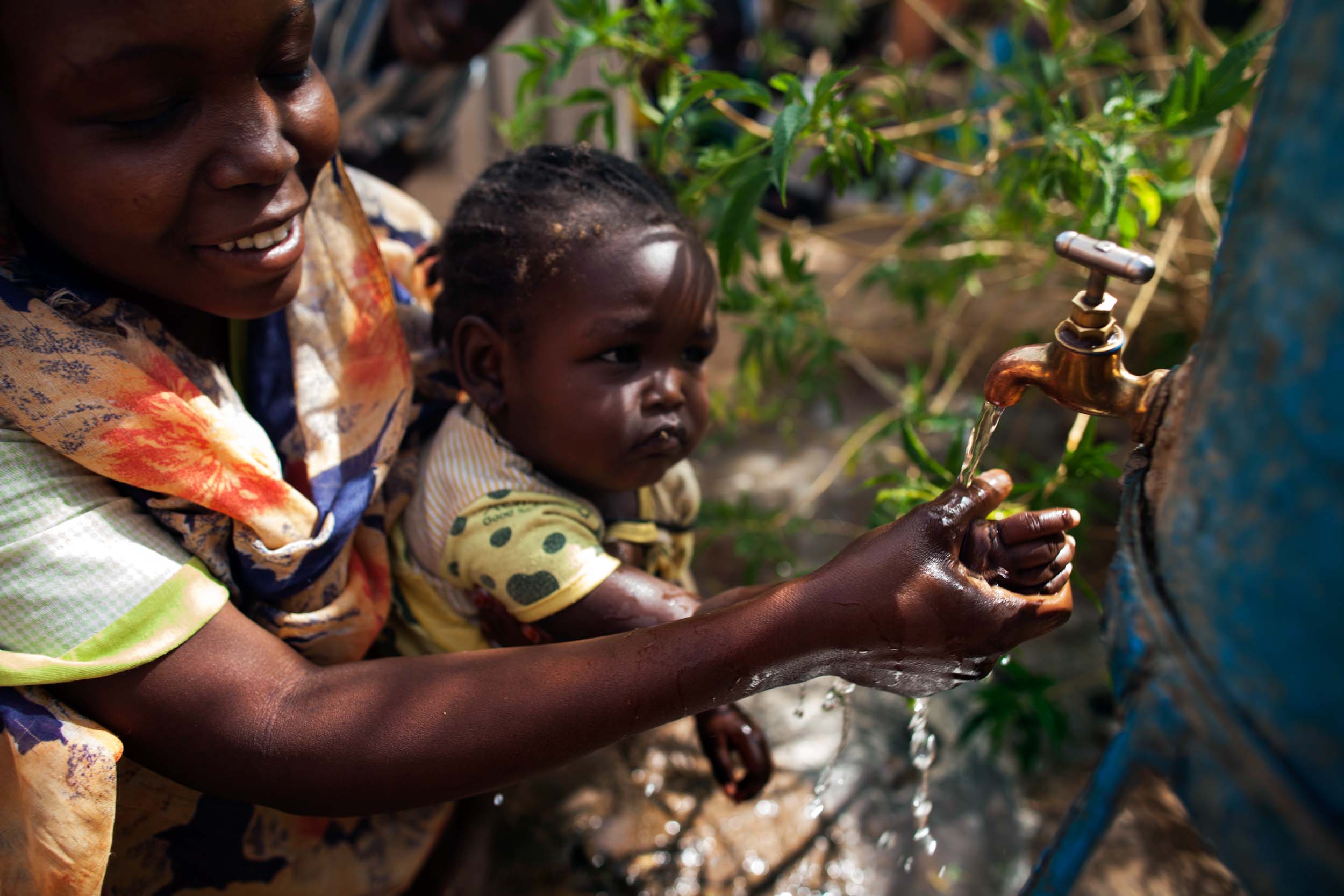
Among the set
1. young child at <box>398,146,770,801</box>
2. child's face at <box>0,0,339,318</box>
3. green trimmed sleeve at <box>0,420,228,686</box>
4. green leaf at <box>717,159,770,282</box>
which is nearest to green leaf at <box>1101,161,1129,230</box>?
green leaf at <box>717,159,770,282</box>

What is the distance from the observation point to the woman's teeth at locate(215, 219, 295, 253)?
1124mm

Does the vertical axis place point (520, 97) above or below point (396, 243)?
above

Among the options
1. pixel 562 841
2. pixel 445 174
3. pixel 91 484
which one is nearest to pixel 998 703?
pixel 562 841

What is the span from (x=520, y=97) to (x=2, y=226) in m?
1.07

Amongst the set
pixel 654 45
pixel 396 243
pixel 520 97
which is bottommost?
pixel 396 243

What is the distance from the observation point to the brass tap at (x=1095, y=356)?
92cm

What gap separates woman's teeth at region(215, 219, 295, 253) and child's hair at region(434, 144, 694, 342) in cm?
35

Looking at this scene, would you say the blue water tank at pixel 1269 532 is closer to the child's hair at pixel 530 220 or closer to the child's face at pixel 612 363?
the child's face at pixel 612 363

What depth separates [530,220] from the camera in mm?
1437

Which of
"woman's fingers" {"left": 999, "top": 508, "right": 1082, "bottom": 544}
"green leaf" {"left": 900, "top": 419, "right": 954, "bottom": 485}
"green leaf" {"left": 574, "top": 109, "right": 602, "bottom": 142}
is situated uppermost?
"green leaf" {"left": 574, "top": 109, "right": 602, "bottom": 142}

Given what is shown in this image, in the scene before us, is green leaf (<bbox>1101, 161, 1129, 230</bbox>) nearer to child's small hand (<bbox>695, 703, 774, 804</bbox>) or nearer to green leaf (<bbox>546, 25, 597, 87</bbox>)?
green leaf (<bbox>546, 25, 597, 87</bbox>)

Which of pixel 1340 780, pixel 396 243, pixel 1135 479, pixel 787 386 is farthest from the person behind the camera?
pixel 787 386

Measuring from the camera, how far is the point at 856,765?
2.19 metres

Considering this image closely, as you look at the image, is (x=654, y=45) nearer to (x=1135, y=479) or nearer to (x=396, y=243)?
(x=396, y=243)
